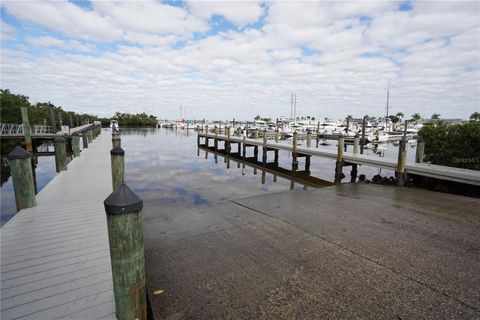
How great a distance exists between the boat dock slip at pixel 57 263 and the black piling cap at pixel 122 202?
1.21 meters

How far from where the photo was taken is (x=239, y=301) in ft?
10.0

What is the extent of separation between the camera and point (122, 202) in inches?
91.6

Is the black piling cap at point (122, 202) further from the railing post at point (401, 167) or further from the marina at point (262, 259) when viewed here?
the railing post at point (401, 167)

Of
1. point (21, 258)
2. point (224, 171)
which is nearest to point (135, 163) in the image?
point (224, 171)

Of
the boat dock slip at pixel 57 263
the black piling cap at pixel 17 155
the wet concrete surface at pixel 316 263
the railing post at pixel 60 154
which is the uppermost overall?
the black piling cap at pixel 17 155

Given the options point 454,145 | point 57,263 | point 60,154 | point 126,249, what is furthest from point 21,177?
point 454,145

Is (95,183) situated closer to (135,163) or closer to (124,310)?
(124,310)

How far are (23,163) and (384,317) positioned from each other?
702 centimetres

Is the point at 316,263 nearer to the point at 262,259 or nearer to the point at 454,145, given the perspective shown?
the point at 262,259

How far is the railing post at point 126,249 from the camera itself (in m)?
2.33

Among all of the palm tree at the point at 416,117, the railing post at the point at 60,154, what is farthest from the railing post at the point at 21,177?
the palm tree at the point at 416,117

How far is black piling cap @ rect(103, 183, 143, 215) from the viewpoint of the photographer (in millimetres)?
2301

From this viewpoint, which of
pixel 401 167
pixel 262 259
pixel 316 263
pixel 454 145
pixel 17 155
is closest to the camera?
pixel 316 263

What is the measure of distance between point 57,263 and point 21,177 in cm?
318
